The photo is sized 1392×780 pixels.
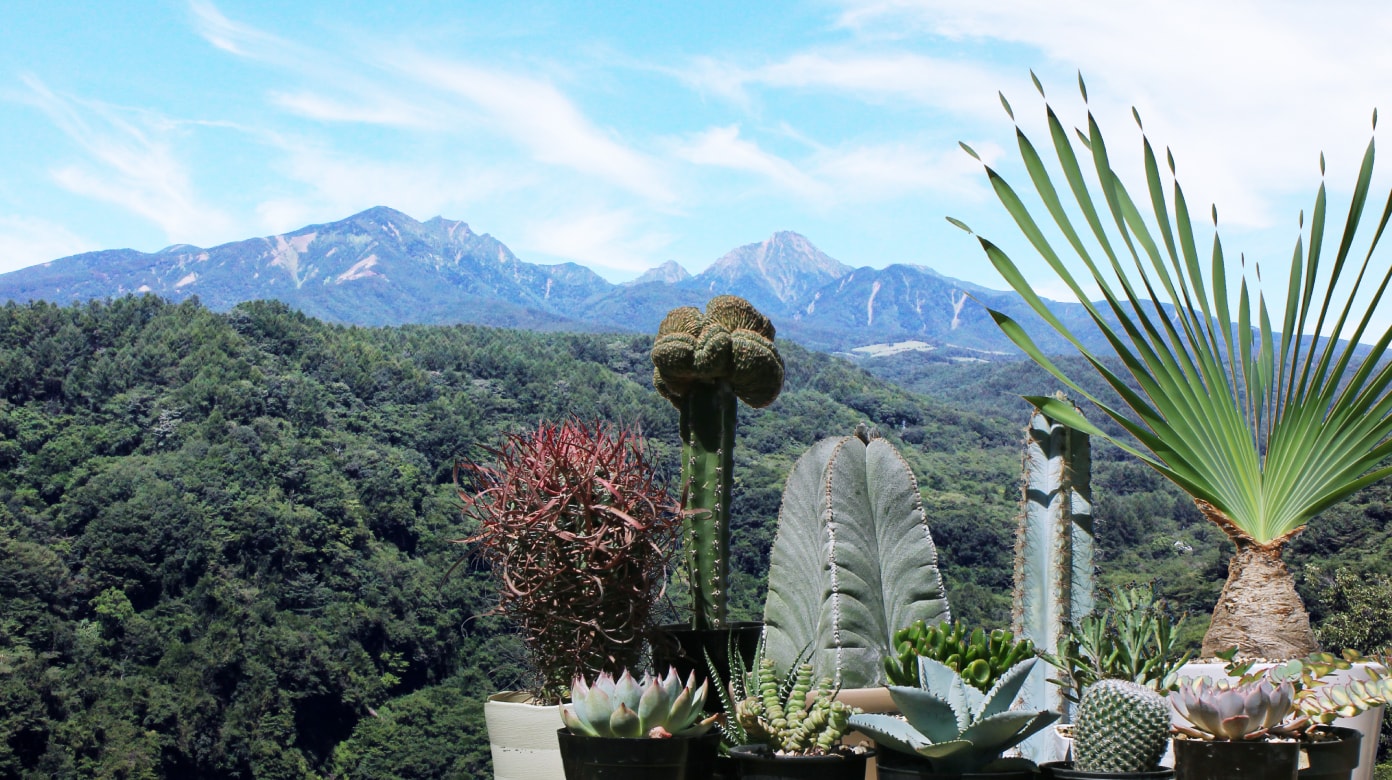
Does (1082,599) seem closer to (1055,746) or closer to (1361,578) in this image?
(1055,746)

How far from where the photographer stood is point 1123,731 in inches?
67.7

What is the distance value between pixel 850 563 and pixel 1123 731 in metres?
0.74

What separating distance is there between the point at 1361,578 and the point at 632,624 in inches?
818

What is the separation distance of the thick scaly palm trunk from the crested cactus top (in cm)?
103

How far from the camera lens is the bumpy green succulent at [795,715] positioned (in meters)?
1.73

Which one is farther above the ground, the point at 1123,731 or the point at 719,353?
the point at 719,353

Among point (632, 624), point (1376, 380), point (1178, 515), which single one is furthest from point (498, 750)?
point (1178, 515)

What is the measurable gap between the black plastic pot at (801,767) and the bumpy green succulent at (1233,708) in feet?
1.59

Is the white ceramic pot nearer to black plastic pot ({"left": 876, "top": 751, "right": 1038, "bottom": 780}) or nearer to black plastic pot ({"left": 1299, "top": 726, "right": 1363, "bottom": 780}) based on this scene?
black plastic pot ({"left": 1299, "top": 726, "right": 1363, "bottom": 780})

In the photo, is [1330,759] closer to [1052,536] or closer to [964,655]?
[964,655]

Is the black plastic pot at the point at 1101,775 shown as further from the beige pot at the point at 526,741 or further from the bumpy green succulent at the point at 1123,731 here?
the beige pot at the point at 526,741

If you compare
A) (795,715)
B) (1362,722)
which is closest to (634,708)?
(795,715)

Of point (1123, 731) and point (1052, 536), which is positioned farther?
point (1052, 536)

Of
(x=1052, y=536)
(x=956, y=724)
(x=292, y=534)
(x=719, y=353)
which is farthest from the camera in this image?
(x=292, y=534)
